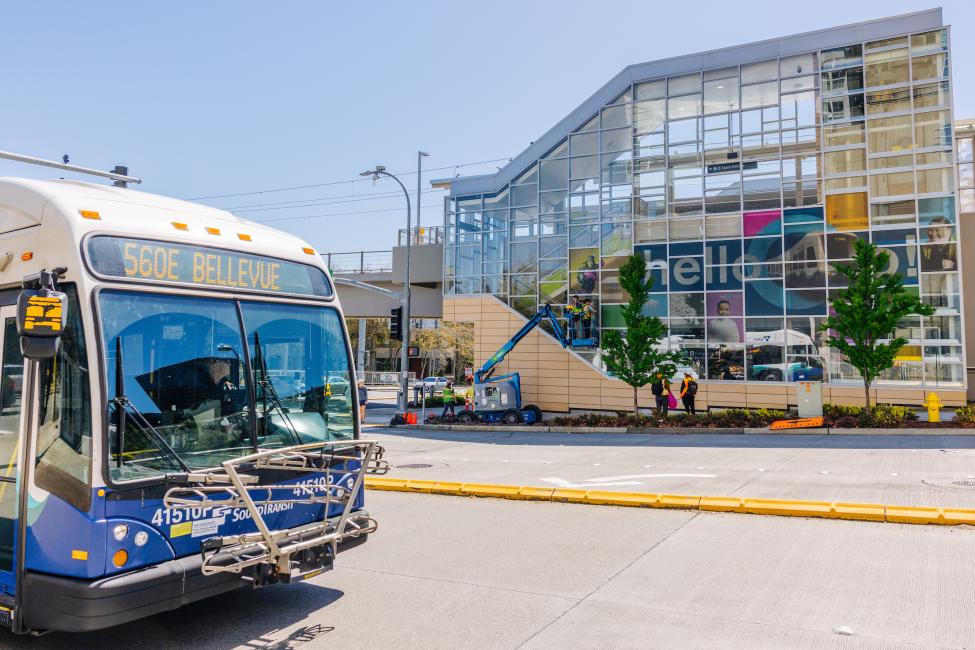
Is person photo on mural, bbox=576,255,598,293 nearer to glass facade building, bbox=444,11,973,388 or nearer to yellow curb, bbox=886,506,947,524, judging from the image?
glass facade building, bbox=444,11,973,388

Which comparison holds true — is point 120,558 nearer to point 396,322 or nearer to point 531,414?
point 531,414

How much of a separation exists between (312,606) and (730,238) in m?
23.6

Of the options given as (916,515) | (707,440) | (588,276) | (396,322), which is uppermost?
(588,276)

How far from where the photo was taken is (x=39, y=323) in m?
4.59

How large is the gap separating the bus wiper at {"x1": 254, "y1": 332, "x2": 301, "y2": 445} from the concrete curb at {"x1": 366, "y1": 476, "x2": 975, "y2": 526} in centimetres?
549

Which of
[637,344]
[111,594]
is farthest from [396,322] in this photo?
[111,594]

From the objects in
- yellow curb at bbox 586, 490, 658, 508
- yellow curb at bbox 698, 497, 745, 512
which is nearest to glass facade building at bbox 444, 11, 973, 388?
yellow curb at bbox 586, 490, 658, 508

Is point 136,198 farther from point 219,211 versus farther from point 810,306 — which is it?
point 810,306

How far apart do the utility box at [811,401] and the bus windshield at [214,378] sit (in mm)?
18534

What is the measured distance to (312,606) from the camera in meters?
6.17

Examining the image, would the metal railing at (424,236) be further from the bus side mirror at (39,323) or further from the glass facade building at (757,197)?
the bus side mirror at (39,323)

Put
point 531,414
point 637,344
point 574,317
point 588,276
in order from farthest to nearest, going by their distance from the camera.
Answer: point 588,276, point 574,317, point 531,414, point 637,344

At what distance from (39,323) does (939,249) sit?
26.1 m

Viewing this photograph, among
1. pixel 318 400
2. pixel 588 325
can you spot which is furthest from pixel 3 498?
pixel 588 325
